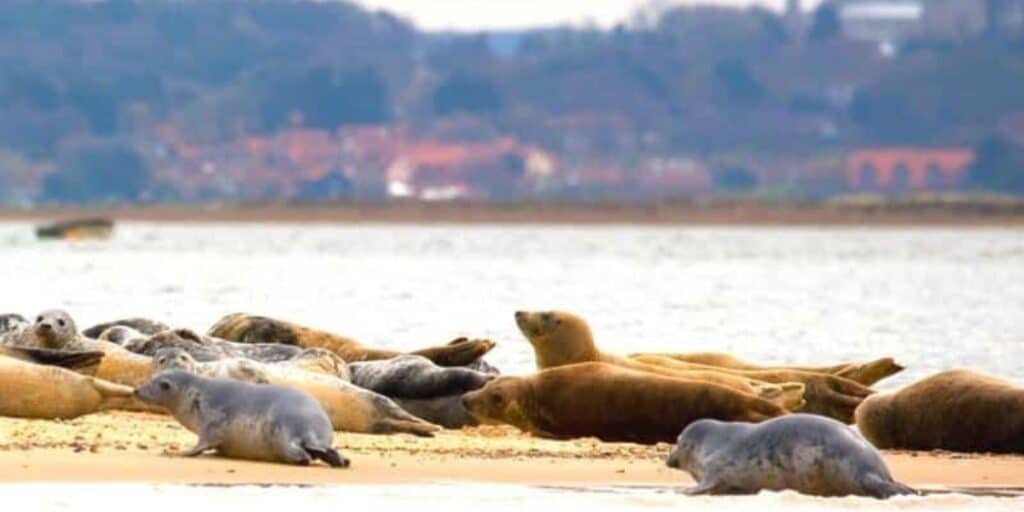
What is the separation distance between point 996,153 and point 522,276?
12634 cm

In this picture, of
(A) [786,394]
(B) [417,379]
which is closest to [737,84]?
(B) [417,379]

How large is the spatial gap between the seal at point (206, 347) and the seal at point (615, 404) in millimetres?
1891

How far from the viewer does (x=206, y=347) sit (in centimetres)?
1622

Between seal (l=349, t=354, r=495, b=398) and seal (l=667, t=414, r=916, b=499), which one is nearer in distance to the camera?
seal (l=667, t=414, r=916, b=499)

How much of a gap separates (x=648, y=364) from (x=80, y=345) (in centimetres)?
316

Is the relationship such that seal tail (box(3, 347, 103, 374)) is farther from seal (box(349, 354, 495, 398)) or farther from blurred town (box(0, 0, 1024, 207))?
blurred town (box(0, 0, 1024, 207))

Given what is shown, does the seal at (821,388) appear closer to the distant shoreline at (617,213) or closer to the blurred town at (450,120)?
the distant shoreline at (617,213)

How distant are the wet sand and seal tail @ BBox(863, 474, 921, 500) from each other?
1.08 meters

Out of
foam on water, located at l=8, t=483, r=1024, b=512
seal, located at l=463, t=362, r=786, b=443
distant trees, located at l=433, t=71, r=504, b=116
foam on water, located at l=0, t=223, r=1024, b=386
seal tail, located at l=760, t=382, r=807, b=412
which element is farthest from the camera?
distant trees, located at l=433, t=71, r=504, b=116

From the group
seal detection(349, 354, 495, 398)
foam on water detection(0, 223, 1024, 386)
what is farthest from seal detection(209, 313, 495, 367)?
foam on water detection(0, 223, 1024, 386)

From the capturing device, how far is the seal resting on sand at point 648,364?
16078mm

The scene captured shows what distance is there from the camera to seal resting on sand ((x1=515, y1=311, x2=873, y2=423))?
1608 centimetres

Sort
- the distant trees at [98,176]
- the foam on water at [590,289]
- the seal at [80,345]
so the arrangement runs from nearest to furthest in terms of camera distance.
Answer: the seal at [80,345]
the foam on water at [590,289]
the distant trees at [98,176]

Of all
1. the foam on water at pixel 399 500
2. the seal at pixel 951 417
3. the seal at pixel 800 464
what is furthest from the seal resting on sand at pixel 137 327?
the seal at pixel 800 464
